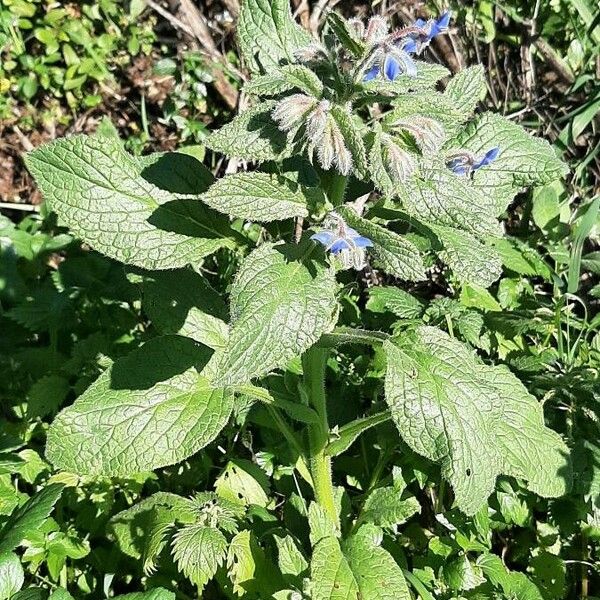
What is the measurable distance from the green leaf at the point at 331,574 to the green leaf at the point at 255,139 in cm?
97

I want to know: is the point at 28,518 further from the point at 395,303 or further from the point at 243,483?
A: the point at 395,303

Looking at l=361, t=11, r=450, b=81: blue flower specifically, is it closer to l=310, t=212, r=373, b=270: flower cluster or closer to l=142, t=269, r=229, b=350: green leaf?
l=310, t=212, r=373, b=270: flower cluster

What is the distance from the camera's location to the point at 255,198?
165 centimetres

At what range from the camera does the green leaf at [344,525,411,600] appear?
1.94 metres

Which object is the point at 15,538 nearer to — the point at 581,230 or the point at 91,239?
the point at 91,239

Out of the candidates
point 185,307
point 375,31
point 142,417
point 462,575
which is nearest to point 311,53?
point 375,31

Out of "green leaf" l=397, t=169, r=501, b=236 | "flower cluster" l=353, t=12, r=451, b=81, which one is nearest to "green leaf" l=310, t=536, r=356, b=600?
"green leaf" l=397, t=169, r=501, b=236

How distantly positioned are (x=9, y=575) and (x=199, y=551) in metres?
→ 0.43

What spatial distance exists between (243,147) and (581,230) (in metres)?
1.74

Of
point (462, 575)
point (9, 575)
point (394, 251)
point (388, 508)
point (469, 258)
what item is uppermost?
point (394, 251)

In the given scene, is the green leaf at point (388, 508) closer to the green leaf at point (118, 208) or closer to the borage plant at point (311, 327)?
the borage plant at point (311, 327)

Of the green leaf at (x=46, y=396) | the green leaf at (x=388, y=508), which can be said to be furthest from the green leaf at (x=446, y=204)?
the green leaf at (x=46, y=396)

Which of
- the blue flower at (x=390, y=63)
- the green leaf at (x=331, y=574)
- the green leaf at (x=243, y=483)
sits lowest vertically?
the green leaf at (x=243, y=483)

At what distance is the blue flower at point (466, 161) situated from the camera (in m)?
1.88
